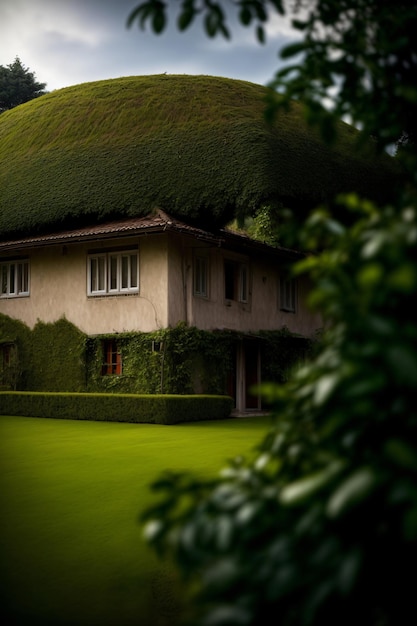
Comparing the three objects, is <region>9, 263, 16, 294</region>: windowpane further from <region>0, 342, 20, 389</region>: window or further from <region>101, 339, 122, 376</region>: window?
<region>101, 339, 122, 376</region>: window

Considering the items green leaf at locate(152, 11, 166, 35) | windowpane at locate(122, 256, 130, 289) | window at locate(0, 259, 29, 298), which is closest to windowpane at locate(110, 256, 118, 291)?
windowpane at locate(122, 256, 130, 289)

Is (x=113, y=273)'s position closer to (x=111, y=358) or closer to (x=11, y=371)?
(x=111, y=358)

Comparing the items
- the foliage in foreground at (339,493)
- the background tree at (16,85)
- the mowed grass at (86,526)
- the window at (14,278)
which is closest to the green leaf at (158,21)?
the foliage in foreground at (339,493)

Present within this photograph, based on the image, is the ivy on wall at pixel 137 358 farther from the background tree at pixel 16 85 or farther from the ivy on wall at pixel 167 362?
the background tree at pixel 16 85

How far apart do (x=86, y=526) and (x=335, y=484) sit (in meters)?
5.45

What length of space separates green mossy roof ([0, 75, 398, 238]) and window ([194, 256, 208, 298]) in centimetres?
201

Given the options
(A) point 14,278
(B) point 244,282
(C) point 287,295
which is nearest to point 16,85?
(A) point 14,278

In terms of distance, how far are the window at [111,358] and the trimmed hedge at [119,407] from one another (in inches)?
113

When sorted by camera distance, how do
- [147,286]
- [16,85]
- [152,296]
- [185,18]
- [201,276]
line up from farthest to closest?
[16,85] < [201,276] < [147,286] < [152,296] < [185,18]

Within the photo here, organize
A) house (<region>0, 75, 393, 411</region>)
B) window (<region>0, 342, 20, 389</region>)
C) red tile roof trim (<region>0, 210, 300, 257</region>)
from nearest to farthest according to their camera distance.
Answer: red tile roof trim (<region>0, 210, 300, 257</region>) < house (<region>0, 75, 393, 411</region>) < window (<region>0, 342, 20, 389</region>)

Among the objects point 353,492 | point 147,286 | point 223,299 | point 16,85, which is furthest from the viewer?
point 16,85

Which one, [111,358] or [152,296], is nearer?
[152,296]

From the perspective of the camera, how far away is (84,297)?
24.2 m

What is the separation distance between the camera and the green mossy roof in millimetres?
25359
